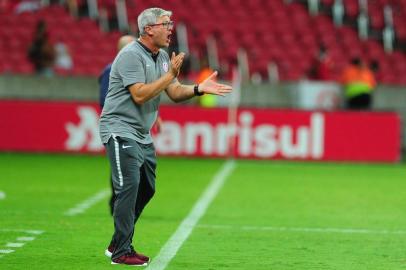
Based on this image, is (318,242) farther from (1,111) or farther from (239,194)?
(1,111)

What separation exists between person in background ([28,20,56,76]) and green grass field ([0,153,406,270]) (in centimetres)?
411

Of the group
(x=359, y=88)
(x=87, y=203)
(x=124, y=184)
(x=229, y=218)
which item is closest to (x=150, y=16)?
(x=124, y=184)

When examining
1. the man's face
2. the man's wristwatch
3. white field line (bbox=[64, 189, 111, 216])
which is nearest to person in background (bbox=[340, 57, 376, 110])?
white field line (bbox=[64, 189, 111, 216])

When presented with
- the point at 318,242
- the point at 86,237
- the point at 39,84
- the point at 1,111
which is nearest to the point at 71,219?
the point at 86,237

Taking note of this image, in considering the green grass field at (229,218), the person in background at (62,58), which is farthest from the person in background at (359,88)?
the person in background at (62,58)

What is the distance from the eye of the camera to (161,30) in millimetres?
8680

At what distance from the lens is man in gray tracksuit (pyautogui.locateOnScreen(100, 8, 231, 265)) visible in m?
8.61

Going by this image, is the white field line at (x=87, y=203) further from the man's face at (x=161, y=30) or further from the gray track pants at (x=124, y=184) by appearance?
the man's face at (x=161, y=30)

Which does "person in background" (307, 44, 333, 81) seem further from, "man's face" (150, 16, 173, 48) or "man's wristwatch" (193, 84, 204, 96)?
"man's face" (150, 16, 173, 48)

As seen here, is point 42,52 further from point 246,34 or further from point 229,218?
point 229,218

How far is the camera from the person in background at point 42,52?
2484 cm

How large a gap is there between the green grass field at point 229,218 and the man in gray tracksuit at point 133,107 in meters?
0.39

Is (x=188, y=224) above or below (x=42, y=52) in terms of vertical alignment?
below

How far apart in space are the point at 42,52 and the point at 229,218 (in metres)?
13.4
